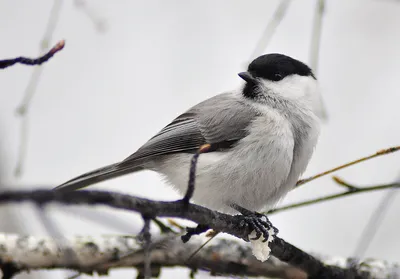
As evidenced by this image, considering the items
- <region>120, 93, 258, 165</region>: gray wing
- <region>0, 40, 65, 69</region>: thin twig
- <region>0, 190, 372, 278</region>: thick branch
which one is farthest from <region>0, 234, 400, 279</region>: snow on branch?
<region>0, 40, 65, 69</region>: thin twig

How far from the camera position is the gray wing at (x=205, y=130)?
2.29 m

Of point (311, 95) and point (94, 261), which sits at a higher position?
point (311, 95)

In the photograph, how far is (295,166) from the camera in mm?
2240

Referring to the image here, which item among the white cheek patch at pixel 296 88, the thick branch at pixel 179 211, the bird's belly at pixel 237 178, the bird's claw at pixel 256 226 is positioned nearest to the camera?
the thick branch at pixel 179 211

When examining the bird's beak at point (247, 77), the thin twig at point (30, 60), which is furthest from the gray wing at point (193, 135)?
the thin twig at point (30, 60)

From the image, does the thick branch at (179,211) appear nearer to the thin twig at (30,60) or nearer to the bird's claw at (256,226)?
the bird's claw at (256,226)

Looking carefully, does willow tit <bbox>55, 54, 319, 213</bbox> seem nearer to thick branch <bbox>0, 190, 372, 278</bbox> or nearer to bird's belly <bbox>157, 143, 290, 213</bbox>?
bird's belly <bbox>157, 143, 290, 213</bbox>

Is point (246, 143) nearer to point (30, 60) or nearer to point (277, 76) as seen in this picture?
point (277, 76)

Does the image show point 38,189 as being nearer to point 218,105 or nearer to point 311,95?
point 218,105

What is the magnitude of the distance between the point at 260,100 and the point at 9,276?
4.40 feet

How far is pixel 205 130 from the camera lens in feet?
7.82

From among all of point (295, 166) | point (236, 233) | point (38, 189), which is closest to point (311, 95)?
point (295, 166)

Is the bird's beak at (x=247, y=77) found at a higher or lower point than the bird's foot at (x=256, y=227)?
higher

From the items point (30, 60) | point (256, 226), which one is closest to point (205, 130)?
point (256, 226)
